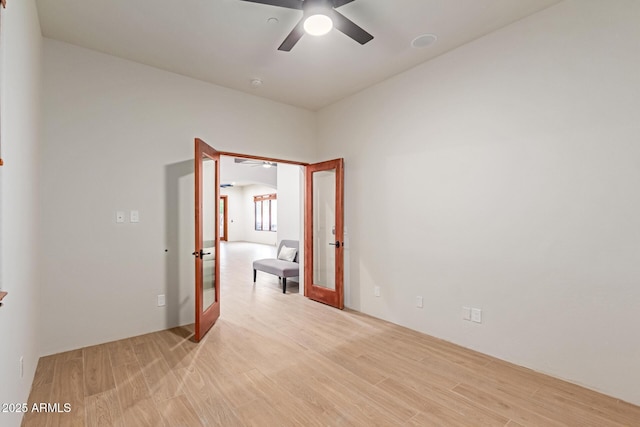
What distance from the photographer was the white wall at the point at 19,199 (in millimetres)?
1617

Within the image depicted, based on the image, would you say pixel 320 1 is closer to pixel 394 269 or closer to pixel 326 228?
pixel 394 269

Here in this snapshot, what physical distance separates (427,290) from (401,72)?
8.59ft

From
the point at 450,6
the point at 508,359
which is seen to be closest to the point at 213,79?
the point at 450,6

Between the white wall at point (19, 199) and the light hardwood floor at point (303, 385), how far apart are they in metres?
0.47

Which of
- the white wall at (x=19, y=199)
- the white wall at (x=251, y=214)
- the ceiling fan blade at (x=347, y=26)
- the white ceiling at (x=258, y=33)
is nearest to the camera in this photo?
the white wall at (x=19, y=199)

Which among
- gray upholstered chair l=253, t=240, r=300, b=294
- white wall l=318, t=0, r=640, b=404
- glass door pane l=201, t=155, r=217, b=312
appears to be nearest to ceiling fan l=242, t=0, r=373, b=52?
white wall l=318, t=0, r=640, b=404

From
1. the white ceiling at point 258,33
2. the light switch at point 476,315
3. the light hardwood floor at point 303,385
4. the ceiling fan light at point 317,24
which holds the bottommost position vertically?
the light hardwood floor at point 303,385

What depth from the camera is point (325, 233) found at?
15.9 ft

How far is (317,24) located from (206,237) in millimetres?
2659

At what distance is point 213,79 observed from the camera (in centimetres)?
386

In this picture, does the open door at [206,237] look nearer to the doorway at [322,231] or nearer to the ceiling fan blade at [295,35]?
the doorway at [322,231]

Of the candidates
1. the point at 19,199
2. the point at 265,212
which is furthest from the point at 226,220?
the point at 19,199

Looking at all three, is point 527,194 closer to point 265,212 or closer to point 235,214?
point 265,212

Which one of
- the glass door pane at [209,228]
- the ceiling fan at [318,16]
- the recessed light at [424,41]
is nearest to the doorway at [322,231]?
the glass door pane at [209,228]
